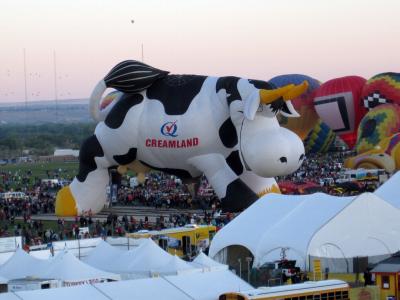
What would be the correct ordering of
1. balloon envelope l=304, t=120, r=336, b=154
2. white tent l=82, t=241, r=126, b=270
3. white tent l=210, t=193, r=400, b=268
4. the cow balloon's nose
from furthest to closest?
balloon envelope l=304, t=120, r=336, b=154
the cow balloon's nose
white tent l=82, t=241, r=126, b=270
white tent l=210, t=193, r=400, b=268

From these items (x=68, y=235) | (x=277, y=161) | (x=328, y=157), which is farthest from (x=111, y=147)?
(x=328, y=157)

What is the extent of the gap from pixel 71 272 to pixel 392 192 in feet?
23.3

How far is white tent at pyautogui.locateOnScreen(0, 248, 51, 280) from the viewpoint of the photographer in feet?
49.7

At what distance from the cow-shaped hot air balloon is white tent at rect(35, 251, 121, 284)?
7441 mm

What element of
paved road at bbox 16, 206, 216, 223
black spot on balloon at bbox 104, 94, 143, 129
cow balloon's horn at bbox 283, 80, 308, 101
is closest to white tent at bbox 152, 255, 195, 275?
cow balloon's horn at bbox 283, 80, 308, 101

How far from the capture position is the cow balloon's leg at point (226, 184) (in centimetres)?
2233

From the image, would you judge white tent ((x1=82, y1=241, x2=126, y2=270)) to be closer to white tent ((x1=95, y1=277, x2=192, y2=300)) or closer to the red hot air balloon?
white tent ((x1=95, y1=277, x2=192, y2=300))

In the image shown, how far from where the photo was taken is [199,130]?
2242 centimetres

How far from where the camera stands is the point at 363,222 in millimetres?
16438

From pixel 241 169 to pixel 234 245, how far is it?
19.4 ft

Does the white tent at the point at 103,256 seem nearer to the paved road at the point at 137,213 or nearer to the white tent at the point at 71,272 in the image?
the white tent at the point at 71,272

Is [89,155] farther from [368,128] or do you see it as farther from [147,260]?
[368,128]

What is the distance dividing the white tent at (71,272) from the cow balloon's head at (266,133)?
24.4 feet

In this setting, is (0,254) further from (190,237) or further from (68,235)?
(68,235)
